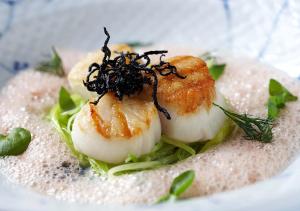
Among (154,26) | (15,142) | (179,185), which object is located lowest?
(179,185)

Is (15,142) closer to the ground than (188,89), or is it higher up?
closer to the ground

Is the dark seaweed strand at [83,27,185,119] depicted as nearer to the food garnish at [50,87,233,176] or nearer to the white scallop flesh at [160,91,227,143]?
the white scallop flesh at [160,91,227,143]

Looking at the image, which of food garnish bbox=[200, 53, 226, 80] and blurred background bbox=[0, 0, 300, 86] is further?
blurred background bbox=[0, 0, 300, 86]

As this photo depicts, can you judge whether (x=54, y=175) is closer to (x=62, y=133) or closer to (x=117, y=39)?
(x=62, y=133)

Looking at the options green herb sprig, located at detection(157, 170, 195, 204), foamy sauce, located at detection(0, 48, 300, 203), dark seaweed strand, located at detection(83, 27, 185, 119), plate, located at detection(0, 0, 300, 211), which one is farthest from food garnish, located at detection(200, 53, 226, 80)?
green herb sprig, located at detection(157, 170, 195, 204)

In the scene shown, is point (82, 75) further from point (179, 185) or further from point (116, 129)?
point (179, 185)

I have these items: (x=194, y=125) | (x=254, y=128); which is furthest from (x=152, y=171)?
(x=254, y=128)
